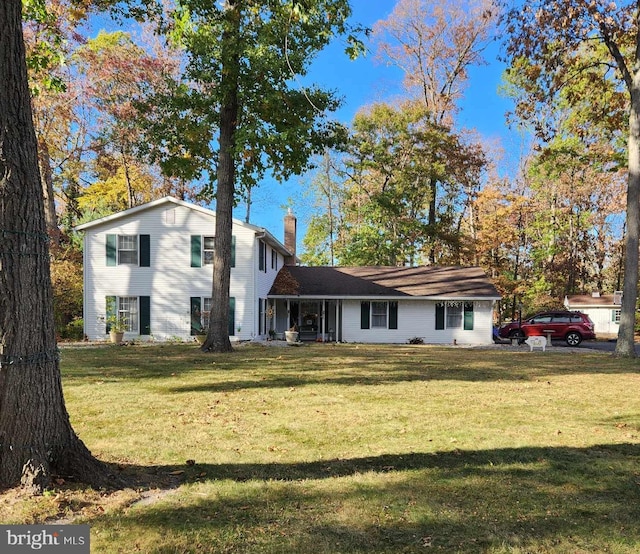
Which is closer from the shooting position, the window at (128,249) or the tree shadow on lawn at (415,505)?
the tree shadow on lawn at (415,505)

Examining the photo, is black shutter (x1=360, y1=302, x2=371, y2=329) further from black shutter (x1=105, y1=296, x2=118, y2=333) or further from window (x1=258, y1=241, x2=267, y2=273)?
black shutter (x1=105, y1=296, x2=118, y2=333)

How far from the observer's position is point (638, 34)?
15305 millimetres

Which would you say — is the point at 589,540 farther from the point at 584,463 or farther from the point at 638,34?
the point at 638,34

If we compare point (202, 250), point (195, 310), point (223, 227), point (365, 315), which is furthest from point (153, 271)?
point (365, 315)

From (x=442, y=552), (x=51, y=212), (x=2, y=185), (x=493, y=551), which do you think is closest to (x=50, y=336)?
(x=2, y=185)

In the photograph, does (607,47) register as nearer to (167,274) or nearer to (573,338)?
(573,338)

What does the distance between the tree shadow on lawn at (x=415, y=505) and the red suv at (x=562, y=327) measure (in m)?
19.6

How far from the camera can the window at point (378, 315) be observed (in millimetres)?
22922

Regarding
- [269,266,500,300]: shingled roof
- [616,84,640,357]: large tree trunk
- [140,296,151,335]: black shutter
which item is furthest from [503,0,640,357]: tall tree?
[140,296,151,335]: black shutter

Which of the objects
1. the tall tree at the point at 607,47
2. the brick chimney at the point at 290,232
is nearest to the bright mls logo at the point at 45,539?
the tall tree at the point at 607,47

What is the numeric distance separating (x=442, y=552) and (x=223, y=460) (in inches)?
97.1

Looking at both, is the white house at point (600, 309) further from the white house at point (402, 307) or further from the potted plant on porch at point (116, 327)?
the potted plant on porch at point (116, 327)

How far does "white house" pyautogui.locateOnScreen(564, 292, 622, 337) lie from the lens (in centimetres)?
3186

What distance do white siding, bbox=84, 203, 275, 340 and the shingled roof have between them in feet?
12.7
